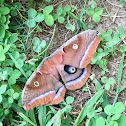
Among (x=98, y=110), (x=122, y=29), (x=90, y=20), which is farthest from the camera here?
(x=90, y=20)

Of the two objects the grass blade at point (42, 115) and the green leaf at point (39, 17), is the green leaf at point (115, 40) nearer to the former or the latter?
the green leaf at point (39, 17)

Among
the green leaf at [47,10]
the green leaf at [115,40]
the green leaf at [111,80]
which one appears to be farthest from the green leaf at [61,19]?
the green leaf at [111,80]

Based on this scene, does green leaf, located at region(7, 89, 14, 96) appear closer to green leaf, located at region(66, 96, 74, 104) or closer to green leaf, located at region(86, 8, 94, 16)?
green leaf, located at region(66, 96, 74, 104)

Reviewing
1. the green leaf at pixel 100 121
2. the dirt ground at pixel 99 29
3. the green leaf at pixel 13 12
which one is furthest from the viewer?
the green leaf at pixel 13 12

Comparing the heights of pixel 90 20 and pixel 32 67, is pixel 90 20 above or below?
above

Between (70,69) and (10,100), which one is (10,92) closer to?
(10,100)

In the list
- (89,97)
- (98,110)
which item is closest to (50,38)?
(89,97)

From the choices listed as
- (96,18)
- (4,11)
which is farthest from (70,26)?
(4,11)

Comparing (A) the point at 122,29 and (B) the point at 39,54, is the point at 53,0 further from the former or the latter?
(A) the point at 122,29
